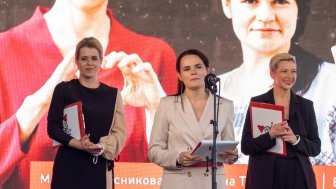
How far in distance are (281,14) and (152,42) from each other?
1013 mm

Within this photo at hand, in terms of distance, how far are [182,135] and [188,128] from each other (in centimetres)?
5

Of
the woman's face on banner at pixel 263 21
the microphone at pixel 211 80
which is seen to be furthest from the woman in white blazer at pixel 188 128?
the woman's face on banner at pixel 263 21

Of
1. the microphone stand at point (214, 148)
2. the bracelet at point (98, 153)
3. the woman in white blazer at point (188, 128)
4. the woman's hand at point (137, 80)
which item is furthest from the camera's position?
the woman's hand at point (137, 80)

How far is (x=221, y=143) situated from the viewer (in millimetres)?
3654

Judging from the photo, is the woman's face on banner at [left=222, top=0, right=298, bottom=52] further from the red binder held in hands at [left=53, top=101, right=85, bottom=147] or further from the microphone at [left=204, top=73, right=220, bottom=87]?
the red binder held in hands at [left=53, top=101, right=85, bottom=147]

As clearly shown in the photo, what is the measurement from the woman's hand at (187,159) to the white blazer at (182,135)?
43 mm

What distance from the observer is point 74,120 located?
3.89 metres

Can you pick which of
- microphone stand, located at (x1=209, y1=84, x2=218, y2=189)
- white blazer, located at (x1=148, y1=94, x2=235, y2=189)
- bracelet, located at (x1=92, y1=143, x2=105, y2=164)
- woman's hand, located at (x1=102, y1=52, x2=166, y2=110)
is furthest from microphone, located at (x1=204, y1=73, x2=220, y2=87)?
woman's hand, located at (x1=102, y1=52, x2=166, y2=110)

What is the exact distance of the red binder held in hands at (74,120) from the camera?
3.85 m

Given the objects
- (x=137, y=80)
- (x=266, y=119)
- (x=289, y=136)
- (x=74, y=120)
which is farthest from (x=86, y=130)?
(x=137, y=80)

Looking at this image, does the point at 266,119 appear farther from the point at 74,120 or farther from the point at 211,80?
the point at 74,120

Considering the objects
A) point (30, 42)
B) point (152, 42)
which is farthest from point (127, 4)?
point (30, 42)

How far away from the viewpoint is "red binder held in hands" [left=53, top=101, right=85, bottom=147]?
3.85m

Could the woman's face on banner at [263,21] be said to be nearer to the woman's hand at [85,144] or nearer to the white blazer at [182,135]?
the white blazer at [182,135]
